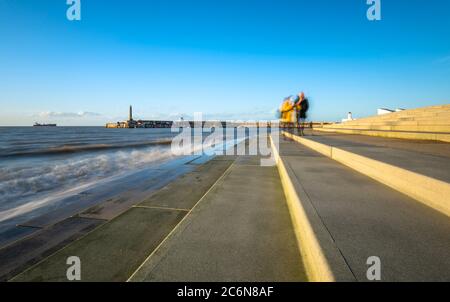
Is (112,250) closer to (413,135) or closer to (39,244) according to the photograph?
(39,244)

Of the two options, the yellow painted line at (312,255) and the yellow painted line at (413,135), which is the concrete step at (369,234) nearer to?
the yellow painted line at (312,255)

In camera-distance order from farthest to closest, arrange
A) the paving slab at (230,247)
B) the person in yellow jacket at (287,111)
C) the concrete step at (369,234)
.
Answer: the person in yellow jacket at (287,111)
the paving slab at (230,247)
the concrete step at (369,234)

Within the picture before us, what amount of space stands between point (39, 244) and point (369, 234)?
15.3 feet

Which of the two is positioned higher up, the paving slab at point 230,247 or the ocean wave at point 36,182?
the paving slab at point 230,247

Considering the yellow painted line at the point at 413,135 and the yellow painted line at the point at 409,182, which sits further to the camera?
the yellow painted line at the point at 413,135

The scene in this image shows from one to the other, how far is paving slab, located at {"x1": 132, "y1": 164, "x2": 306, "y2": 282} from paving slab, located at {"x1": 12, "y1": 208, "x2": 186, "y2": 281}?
504 millimetres

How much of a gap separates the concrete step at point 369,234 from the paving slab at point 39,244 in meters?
3.62

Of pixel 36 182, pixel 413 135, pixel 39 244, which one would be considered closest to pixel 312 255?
pixel 39 244

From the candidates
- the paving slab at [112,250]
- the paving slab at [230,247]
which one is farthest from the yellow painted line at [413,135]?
the paving slab at [112,250]

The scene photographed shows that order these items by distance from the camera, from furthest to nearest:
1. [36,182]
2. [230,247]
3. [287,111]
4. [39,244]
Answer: [287,111]
[36,182]
[39,244]
[230,247]

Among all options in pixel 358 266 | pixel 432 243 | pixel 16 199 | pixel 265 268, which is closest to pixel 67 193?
pixel 16 199

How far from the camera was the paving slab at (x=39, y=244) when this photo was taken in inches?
111

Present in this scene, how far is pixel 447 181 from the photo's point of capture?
2.50 meters

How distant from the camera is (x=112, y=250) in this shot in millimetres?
2863
